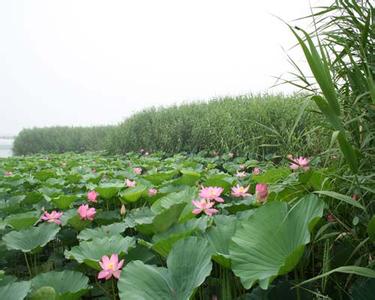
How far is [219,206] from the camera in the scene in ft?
4.63

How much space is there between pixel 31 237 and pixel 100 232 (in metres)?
0.22

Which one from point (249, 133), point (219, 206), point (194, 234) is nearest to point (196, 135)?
point (249, 133)

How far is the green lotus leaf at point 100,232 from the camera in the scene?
122cm

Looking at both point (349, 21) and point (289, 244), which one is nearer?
point (289, 244)

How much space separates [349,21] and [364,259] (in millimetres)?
806

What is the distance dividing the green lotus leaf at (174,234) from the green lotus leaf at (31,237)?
1.31 feet

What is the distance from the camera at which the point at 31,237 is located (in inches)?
48.9

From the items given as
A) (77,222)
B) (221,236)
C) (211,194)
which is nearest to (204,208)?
(211,194)

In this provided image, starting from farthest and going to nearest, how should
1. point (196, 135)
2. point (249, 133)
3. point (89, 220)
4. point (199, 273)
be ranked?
point (196, 135)
point (249, 133)
point (89, 220)
point (199, 273)

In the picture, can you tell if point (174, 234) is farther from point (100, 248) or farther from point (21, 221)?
point (21, 221)

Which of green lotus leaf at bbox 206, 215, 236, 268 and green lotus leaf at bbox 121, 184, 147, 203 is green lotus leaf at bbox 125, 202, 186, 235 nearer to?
green lotus leaf at bbox 206, 215, 236, 268

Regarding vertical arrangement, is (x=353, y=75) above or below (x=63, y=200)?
above

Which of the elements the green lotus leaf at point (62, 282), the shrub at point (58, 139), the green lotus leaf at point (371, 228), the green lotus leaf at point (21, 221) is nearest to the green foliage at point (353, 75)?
the green lotus leaf at point (371, 228)

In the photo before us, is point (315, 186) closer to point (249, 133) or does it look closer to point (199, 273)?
point (199, 273)
